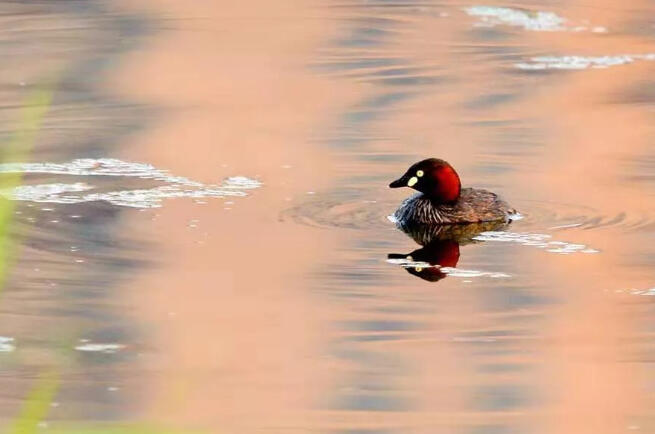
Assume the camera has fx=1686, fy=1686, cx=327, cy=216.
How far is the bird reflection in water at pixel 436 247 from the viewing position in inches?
312

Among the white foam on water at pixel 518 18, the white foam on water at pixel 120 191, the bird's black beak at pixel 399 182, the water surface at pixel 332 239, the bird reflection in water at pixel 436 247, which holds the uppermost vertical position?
the white foam on water at pixel 518 18

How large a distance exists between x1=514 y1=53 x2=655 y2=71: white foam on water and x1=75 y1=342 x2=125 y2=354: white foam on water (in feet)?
25.0

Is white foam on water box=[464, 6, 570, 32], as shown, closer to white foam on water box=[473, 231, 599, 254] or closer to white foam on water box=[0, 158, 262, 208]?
white foam on water box=[0, 158, 262, 208]

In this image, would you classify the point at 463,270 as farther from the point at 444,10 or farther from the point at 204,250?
the point at 444,10

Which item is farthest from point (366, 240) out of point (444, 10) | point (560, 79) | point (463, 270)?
point (444, 10)

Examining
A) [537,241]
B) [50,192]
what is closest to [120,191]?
[50,192]

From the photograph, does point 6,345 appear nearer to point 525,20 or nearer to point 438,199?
point 438,199

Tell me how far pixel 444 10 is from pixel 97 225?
8569mm

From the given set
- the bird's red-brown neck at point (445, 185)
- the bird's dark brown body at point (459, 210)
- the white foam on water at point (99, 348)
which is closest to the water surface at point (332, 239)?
the white foam on water at point (99, 348)

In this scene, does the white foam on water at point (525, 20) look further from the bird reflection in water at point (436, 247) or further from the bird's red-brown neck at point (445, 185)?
the bird reflection in water at point (436, 247)

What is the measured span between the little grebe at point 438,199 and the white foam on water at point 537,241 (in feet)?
0.77

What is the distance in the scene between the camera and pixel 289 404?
577 cm

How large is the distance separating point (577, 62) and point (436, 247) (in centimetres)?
555

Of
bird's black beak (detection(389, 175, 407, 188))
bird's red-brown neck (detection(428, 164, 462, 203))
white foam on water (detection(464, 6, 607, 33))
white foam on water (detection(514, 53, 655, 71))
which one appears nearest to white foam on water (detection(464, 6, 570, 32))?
white foam on water (detection(464, 6, 607, 33))
